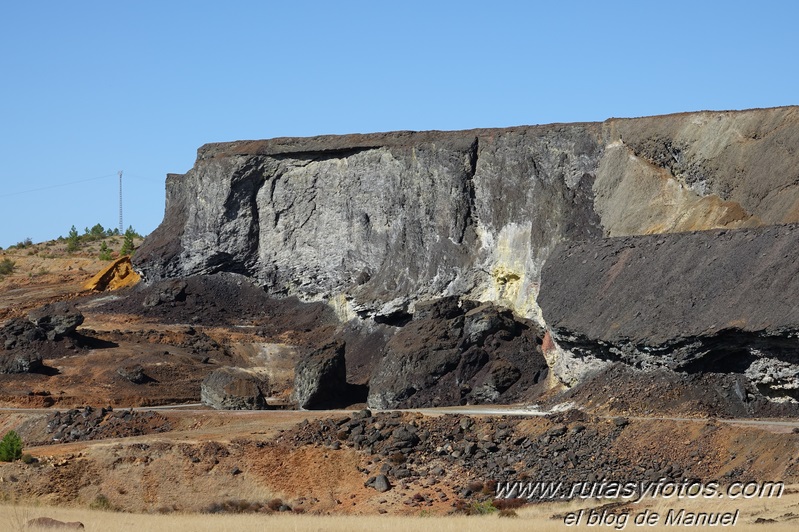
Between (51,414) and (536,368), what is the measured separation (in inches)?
674

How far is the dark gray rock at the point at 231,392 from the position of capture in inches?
2114

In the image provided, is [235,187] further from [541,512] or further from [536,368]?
[541,512]

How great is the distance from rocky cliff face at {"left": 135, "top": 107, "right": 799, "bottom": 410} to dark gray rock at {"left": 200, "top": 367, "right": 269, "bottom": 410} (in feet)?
33.3

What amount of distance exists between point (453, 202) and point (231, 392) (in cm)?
1513

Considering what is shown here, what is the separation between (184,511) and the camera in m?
35.3

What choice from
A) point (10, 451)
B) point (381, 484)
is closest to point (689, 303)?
point (381, 484)

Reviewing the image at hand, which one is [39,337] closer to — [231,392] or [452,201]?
[231,392]

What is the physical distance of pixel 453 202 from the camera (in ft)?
209

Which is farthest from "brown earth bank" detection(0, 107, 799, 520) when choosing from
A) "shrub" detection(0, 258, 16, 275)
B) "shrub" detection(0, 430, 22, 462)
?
"shrub" detection(0, 258, 16, 275)

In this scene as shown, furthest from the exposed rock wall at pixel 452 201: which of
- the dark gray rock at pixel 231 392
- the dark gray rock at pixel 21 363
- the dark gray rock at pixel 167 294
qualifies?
the dark gray rock at pixel 21 363

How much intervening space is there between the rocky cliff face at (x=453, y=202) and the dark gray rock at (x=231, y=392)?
1015 centimetres

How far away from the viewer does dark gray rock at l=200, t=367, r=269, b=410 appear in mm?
53688

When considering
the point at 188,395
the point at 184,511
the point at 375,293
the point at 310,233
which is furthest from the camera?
the point at 310,233

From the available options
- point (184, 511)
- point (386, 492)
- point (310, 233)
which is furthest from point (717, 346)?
point (310, 233)
